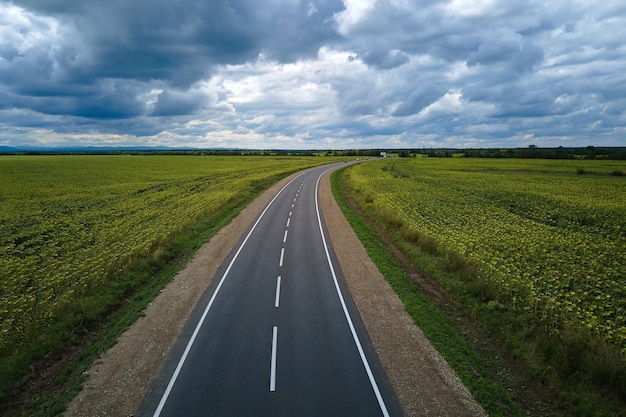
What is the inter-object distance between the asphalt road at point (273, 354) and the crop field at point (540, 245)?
6.32m

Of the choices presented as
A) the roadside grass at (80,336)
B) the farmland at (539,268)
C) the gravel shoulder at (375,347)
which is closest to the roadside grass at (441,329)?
the gravel shoulder at (375,347)

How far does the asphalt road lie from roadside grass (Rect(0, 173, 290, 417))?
2.42m

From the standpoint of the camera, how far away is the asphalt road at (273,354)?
846cm

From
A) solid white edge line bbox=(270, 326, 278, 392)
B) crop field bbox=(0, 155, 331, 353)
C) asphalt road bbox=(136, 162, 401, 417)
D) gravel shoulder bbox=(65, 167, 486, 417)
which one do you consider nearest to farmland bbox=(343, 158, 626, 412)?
gravel shoulder bbox=(65, 167, 486, 417)

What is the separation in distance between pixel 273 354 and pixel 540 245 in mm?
17556

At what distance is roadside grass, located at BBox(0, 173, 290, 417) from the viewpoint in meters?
9.08

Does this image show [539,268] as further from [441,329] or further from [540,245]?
[441,329]

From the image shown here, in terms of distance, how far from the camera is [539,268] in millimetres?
16688

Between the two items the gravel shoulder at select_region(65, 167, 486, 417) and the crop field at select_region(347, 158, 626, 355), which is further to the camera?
the crop field at select_region(347, 158, 626, 355)

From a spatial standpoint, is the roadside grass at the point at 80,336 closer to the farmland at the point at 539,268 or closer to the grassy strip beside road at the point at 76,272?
the grassy strip beside road at the point at 76,272

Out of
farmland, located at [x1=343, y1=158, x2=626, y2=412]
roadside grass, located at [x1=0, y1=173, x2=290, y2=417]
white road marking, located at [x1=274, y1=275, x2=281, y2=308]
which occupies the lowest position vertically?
roadside grass, located at [x1=0, y1=173, x2=290, y2=417]

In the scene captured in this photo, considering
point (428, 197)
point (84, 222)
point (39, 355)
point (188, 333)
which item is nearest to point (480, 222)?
point (428, 197)

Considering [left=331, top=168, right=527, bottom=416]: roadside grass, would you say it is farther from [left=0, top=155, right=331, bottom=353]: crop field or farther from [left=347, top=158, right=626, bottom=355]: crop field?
[left=0, top=155, right=331, bottom=353]: crop field

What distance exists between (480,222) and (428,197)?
1292cm
